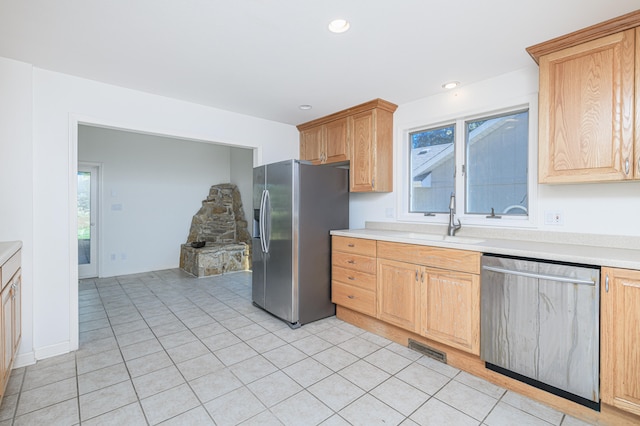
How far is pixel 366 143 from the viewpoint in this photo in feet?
10.8

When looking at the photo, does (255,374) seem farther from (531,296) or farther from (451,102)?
(451,102)

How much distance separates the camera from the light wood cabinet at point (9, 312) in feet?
5.47

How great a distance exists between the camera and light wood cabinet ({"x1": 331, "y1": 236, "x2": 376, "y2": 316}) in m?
2.87

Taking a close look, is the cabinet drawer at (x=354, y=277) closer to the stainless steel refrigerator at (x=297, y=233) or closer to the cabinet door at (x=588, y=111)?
the stainless steel refrigerator at (x=297, y=233)

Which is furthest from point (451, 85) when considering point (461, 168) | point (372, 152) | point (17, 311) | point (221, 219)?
point (221, 219)

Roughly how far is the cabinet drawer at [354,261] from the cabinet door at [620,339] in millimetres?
1606

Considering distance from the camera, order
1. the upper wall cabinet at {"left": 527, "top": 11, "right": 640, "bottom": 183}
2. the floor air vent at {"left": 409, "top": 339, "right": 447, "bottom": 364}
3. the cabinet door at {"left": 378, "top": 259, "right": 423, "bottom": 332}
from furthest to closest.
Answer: the cabinet door at {"left": 378, "top": 259, "right": 423, "bottom": 332} < the floor air vent at {"left": 409, "top": 339, "right": 447, "bottom": 364} < the upper wall cabinet at {"left": 527, "top": 11, "right": 640, "bottom": 183}

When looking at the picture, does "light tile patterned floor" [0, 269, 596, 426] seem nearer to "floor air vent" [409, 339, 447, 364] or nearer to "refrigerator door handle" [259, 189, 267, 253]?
"floor air vent" [409, 339, 447, 364]

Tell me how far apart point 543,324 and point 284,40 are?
244cm

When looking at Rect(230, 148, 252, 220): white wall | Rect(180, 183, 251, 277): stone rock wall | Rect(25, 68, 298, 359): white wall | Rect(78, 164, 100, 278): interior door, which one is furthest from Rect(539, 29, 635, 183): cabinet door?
Rect(78, 164, 100, 278): interior door

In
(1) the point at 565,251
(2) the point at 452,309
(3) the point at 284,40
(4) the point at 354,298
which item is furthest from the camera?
(4) the point at 354,298

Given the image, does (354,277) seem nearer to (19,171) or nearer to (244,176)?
(19,171)

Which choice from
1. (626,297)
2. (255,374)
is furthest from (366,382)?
(626,297)

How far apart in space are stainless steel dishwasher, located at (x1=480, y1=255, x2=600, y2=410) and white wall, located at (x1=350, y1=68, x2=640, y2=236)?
0.66m
